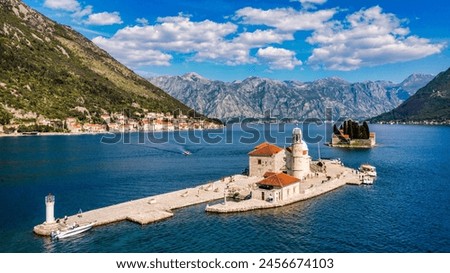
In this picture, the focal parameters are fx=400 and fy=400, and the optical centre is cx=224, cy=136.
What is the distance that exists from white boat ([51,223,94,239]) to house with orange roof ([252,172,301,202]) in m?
29.4

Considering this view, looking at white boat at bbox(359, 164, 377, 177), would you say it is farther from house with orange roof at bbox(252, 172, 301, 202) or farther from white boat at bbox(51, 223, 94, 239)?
white boat at bbox(51, 223, 94, 239)

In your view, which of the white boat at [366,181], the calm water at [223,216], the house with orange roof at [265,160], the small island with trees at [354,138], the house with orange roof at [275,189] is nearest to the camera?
the calm water at [223,216]

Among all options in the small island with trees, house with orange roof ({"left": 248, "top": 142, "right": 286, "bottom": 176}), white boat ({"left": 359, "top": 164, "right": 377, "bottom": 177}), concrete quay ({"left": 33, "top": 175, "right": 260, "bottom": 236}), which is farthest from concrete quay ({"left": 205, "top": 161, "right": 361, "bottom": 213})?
the small island with trees

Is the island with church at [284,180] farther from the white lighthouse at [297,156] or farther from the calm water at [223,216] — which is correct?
the calm water at [223,216]

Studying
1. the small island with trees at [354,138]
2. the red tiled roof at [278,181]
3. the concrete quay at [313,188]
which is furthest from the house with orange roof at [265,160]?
the small island with trees at [354,138]

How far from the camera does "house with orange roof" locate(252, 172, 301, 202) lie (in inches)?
2734

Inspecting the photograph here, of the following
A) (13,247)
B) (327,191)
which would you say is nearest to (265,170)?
(327,191)

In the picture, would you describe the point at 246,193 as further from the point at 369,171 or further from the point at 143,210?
the point at 369,171

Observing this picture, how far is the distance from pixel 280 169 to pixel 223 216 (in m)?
39.0

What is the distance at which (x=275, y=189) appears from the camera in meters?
70.2

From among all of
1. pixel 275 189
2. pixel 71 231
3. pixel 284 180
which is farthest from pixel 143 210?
pixel 284 180

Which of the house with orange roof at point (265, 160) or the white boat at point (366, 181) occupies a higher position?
the house with orange roof at point (265, 160)

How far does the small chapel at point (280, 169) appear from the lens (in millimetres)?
70625

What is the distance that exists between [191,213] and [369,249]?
27594 mm
